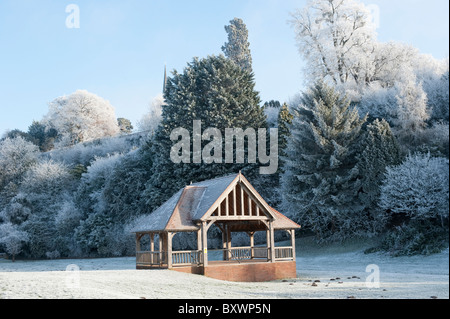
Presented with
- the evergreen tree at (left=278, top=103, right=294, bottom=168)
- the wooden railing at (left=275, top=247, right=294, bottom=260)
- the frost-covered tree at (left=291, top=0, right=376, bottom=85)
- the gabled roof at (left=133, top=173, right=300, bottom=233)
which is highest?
the frost-covered tree at (left=291, top=0, right=376, bottom=85)

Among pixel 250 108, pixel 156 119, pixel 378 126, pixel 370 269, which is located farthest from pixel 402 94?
pixel 156 119

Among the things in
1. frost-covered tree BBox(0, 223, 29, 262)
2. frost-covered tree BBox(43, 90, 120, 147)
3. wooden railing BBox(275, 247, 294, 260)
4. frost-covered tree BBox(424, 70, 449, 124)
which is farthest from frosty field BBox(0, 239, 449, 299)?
frost-covered tree BBox(43, 90, 120, 147)

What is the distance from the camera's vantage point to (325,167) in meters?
38.4

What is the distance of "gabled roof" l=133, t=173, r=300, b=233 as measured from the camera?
23.3 m

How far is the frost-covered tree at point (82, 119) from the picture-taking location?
74.8 meters

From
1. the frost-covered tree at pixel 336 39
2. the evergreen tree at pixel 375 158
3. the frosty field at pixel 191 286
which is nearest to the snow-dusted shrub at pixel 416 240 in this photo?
the evergreen tree at pixel 375 158

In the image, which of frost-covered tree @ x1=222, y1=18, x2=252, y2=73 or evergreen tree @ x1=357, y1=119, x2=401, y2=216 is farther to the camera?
frost-covered tree @ x1=222, y1=18, x2=252, y2=73

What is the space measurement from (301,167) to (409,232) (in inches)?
379

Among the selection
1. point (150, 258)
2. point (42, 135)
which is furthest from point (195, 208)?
point (42, 135)

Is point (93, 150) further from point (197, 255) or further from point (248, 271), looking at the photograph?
point (248, 271)

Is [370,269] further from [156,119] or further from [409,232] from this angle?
[156,119]

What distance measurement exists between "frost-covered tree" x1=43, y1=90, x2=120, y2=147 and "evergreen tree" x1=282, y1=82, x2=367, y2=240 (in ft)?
146

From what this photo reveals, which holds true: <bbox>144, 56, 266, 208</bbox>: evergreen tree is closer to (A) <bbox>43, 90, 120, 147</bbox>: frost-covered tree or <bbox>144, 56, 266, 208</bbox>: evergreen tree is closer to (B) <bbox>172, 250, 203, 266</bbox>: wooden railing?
(B) <bbox>172, 250, 203, 266</bbox>: wooden railing

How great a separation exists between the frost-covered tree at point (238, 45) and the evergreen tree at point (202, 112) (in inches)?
1099
